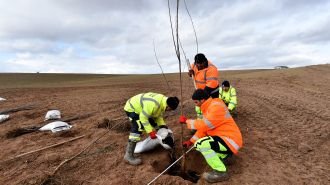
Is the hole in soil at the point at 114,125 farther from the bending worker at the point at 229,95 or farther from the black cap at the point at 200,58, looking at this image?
the bending worker at the point at 229,95

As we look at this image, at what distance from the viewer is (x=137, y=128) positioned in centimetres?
557

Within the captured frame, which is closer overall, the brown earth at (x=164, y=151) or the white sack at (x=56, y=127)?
the brown earth at (x=164, y=151)

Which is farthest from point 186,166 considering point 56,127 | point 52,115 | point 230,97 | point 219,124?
point 52,115

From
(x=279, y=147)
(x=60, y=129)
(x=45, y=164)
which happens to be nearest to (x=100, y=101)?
(x=60, y=129)

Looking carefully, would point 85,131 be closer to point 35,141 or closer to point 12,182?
point 35,141

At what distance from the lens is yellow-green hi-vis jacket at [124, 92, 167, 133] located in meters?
5.30

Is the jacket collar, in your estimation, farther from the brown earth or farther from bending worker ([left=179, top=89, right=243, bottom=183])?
the brown earth

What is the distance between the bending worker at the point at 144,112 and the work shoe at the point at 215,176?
3.78 ft

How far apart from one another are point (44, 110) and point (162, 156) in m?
5.38

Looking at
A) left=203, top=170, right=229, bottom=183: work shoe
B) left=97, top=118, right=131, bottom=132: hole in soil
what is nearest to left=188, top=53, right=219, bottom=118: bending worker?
left=97, top=118, right=131, bottom=132: hole in soil

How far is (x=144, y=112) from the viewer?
17.4ft

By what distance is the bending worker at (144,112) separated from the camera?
5285mm

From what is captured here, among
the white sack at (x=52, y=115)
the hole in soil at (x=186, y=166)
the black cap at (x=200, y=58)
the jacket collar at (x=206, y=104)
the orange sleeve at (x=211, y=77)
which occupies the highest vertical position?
the black cap at (x=200, y=58)

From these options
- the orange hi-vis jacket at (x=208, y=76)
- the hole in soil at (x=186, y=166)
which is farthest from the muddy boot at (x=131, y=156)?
the orange hi-vis jacket at (x=208, y=76)
